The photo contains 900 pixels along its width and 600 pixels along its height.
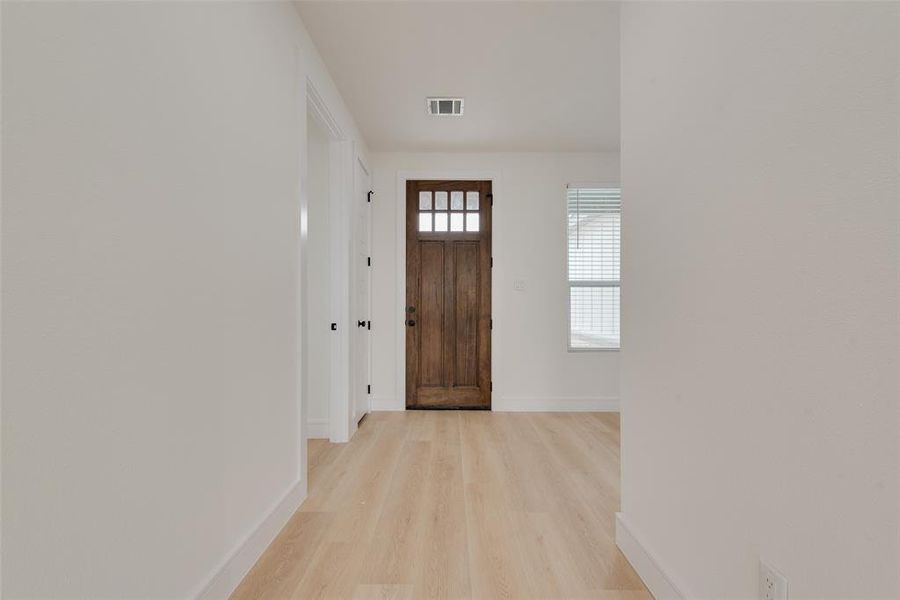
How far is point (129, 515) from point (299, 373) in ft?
3.98

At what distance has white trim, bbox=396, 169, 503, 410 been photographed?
4.51 meters

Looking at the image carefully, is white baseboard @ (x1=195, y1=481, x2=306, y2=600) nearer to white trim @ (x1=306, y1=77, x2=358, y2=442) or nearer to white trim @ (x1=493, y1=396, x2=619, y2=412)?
white trim @ (x1=306, y1=77, x2=358, y2=442)

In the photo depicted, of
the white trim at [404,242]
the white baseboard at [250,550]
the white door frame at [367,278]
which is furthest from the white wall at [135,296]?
the white trim at [404,242]

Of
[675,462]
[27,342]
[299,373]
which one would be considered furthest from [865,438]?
[299,373]

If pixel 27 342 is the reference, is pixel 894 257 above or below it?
above

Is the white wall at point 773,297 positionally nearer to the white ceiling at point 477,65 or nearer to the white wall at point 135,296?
the white ceiling at point 477,65

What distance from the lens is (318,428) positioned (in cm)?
359

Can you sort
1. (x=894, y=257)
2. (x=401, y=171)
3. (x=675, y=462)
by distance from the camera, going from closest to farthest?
(x=894, y=257) < (x=675, y=462) < (x=401, y=171)

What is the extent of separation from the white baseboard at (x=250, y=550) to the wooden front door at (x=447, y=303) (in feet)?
7.50

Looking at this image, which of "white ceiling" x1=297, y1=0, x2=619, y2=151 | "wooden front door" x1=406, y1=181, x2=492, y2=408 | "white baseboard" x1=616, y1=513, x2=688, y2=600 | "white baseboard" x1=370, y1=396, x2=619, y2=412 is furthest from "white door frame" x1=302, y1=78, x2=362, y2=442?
"white baseboard" x1=616, y1=513, x2=688, y2=600

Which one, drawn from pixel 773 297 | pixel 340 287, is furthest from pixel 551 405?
pixel 773 297

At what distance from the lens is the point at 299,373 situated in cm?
231

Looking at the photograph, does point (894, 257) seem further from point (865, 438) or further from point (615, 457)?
point (615, 457)

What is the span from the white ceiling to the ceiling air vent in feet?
0.25
